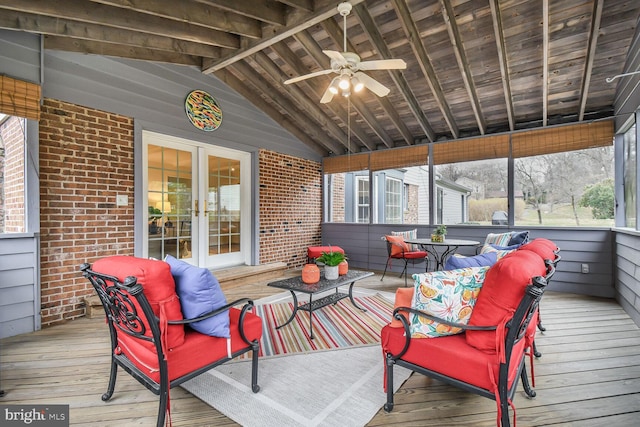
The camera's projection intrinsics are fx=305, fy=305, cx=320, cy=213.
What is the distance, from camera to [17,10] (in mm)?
2635

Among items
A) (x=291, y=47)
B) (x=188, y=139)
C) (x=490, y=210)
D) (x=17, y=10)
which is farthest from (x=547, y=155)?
(x=17, y=10)

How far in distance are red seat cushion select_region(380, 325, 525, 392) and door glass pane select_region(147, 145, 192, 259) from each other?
3.48m

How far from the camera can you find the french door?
13.5ft

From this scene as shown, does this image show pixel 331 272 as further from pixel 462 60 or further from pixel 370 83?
pixel 462 60

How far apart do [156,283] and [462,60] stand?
3.99 meters

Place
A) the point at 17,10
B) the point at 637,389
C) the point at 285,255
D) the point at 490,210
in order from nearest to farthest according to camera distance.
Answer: the point at 637,389
the point at 17,10
the point at 490,210
the point at 285,255

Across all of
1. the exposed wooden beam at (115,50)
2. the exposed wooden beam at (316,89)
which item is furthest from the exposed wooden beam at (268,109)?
the exposed wooden beam at (316,89)

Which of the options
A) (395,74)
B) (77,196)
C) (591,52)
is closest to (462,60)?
(395,74)

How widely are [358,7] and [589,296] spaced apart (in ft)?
15.6

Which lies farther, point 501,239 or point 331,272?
point 501,239

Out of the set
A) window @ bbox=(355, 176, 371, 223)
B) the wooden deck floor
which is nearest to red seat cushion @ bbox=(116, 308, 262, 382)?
the wooden deck floor

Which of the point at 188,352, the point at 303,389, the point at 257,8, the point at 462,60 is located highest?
the point at 257,8

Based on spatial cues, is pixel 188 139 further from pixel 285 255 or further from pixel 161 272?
pixel 161 272

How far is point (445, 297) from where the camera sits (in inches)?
63.9
